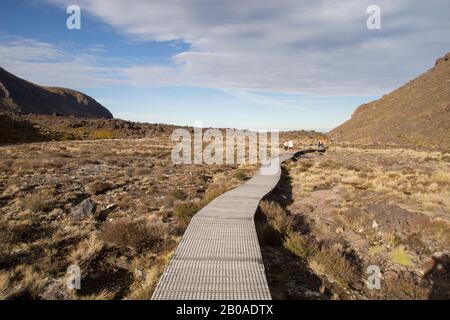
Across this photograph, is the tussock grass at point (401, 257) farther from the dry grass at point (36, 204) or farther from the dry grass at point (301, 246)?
the dry grass at point (36, 204)

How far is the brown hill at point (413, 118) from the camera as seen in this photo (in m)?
54.9

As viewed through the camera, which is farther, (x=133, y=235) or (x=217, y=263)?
(x=133, y=235)

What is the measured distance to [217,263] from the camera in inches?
237

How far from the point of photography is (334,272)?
6.72 m

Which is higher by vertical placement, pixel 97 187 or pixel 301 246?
pixel 97 187

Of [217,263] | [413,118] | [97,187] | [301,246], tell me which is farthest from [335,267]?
[413,118]

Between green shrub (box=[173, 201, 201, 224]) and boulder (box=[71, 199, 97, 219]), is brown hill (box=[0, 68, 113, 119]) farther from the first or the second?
green shrub (box=[173, 201, 201, 224])

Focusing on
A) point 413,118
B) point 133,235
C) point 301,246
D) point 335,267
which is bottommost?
point 335,267

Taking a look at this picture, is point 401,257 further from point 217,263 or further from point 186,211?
point 186,211

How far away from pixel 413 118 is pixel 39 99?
5861 inches

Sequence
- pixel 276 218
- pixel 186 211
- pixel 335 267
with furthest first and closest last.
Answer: pixel 186 211, pixel 276 218, pixel 335 267
